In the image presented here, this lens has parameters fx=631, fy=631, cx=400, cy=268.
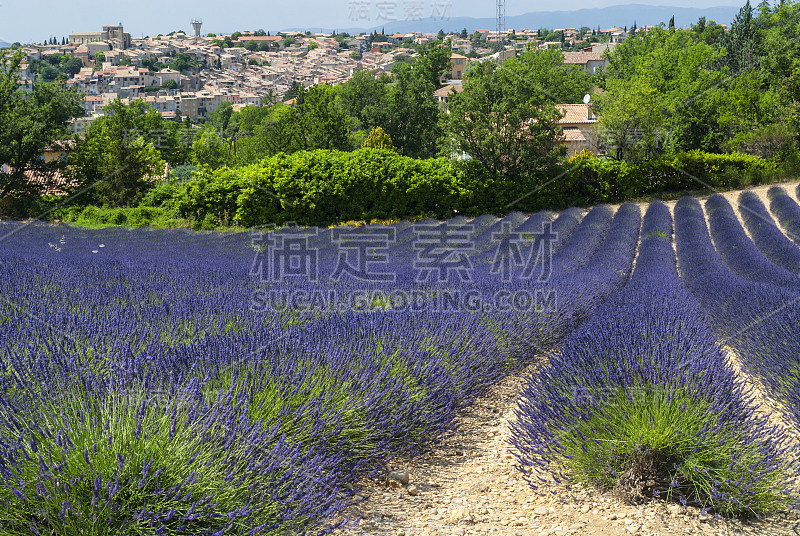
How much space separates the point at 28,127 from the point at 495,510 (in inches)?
716

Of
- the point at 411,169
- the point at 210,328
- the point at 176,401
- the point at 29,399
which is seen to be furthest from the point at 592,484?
the point at 411,169

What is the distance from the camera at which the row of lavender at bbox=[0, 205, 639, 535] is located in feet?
6.10

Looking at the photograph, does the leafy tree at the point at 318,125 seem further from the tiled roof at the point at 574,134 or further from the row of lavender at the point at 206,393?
the row of lavender at the point at 206,393

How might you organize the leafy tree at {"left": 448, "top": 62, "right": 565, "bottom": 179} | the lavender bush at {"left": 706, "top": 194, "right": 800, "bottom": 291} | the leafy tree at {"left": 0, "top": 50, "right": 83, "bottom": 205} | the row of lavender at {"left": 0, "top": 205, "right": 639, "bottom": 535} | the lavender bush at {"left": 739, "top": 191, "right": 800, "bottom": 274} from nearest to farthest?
the row of lavender at {"left": 0, "top": 205, "right": 639, "bottom": 535} < the lavender bush at {"left": 706, "top": 194, "right": 800, "bottom": 291} < the lavender bush at {"left": 739, "top": 191, "right": 800, "bottom": 274} < the leafy tree at {"left": 0, "top": 50, "right": 83, "bottom": 205} < the leafy tree at {"left": 448, "top": 62, "right": 565, "bottom": 179}

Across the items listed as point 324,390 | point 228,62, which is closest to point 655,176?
point 324,390

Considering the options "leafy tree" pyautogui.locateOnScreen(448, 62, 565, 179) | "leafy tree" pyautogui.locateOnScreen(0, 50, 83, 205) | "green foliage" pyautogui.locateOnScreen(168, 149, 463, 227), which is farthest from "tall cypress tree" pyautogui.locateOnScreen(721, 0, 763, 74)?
"leafy tree" pyautogui.locateOnScreen(0, 50, 83, 205)

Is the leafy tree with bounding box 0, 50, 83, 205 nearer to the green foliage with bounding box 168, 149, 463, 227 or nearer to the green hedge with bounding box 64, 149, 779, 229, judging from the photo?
the green hedge with bounding box 64, 149, 779, 229

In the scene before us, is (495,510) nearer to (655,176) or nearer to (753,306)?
(753,306)

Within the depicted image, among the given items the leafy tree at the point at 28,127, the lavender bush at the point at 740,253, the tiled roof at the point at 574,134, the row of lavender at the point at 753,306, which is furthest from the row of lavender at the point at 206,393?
the tiled roof at the point at 574,134

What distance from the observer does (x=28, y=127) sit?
16906 millimetres

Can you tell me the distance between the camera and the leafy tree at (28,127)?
16781 millimetres

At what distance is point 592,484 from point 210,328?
2045 millimetres

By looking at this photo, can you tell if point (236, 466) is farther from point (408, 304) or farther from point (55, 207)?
point (55, 207)

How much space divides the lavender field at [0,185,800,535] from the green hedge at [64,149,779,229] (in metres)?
9.39
